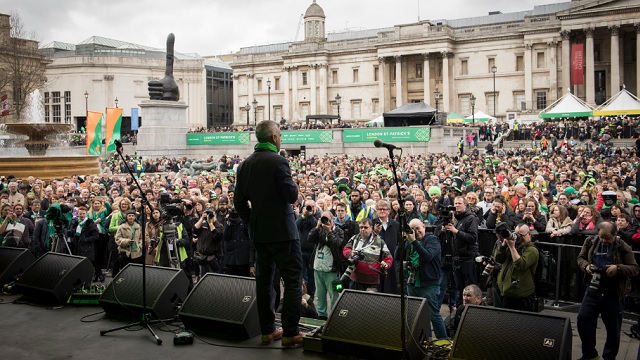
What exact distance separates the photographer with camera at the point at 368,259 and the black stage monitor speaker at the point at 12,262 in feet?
18.6

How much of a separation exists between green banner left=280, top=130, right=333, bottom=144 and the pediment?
36.5 m

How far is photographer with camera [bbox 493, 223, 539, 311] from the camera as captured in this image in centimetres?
796

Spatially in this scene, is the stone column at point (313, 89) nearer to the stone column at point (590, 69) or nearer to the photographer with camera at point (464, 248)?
the stone column at point (590, 69)

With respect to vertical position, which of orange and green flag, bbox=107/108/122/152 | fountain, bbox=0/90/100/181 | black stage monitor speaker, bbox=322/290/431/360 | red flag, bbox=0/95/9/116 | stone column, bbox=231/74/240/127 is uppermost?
stone column, bbox=231/74/240/127

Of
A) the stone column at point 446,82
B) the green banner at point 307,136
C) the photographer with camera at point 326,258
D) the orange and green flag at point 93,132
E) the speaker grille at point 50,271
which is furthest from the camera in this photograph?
the stone column at point 446,82

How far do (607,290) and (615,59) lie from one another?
6343 cm

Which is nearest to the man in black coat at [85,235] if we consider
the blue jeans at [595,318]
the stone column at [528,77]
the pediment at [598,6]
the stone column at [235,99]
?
A: the blue jeans at [595,318]

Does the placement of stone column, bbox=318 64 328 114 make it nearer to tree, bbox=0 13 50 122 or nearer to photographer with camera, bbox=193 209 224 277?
tree, bbox=0 13 50 122

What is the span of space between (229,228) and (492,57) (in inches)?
2701

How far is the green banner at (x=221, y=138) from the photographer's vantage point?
47594mm

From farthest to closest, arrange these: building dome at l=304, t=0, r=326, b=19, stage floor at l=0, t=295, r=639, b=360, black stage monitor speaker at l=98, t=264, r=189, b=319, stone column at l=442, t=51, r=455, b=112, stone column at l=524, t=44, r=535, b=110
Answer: building dome at l=304, t=0, r=326, b=19 → stone column at l=442, t=51, r=455, b=112 → stone column at l=524, t=44, r=535, b=110 → black stage monitor speaker at l=98, t=264, r=189, b=319 → stage floor at l=0, t=295, r=639, b=360

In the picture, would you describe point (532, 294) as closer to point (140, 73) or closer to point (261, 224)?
point (261, 224)

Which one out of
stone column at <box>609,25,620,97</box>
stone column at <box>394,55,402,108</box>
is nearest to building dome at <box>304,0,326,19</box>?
stone column at <box>394,55,402,108</box>

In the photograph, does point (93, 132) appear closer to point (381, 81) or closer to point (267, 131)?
point (267, 131)
